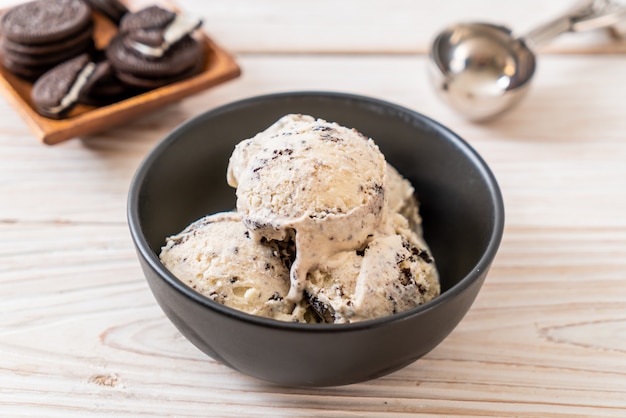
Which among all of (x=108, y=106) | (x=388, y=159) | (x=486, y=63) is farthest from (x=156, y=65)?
(x=486, y=63)

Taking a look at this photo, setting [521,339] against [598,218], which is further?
[598,218]

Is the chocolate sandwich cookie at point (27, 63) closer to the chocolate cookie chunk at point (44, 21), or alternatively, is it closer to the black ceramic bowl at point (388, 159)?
the chocolate cookie chunk at point (44, 21)

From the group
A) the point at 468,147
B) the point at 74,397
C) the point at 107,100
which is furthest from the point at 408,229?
the point at 107,100

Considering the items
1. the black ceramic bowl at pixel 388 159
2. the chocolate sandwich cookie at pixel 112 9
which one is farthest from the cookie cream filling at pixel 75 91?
the black ceramic bowl at pixel 388 159

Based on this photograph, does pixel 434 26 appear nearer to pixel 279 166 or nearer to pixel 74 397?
pixel 279 166

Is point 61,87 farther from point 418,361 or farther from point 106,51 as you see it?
point 418,361

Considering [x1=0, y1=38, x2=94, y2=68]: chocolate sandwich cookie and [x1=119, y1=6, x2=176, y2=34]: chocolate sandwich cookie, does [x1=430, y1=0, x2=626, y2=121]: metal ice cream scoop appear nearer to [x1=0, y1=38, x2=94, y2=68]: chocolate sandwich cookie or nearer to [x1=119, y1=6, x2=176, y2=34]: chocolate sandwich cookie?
[x1=119, y1=6, x2=176, y2=34]: chocolate sandwich cookie
